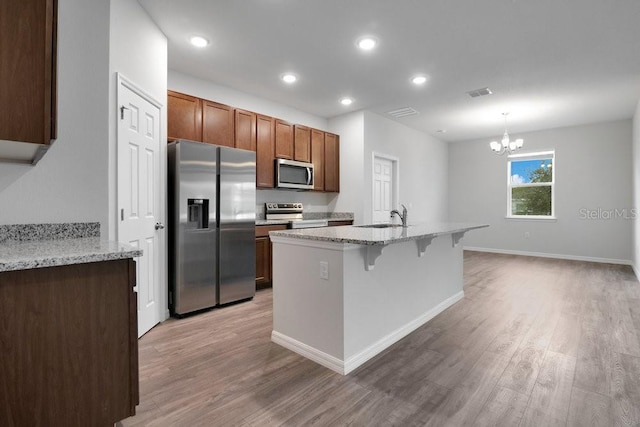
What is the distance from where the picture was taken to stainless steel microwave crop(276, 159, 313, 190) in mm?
4611

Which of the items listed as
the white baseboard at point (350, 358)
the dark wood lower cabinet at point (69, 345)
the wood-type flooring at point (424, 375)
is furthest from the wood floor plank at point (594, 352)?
the dark wood lower cabinet at point (69, 345)

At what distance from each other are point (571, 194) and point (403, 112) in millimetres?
3890

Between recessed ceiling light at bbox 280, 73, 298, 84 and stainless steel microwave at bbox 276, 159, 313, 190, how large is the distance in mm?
1056

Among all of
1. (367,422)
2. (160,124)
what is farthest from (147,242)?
(367,422)

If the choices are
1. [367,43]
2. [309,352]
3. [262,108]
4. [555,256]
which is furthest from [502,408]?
[555,256]

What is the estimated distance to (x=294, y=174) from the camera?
4836 mm

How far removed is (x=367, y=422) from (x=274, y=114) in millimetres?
4336

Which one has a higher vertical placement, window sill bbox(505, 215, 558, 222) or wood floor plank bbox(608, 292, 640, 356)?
window sill bbox(505, 215, 558, 222)

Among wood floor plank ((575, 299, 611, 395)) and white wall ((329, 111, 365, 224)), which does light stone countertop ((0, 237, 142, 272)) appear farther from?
white wall ((329, 111, 365, 224))

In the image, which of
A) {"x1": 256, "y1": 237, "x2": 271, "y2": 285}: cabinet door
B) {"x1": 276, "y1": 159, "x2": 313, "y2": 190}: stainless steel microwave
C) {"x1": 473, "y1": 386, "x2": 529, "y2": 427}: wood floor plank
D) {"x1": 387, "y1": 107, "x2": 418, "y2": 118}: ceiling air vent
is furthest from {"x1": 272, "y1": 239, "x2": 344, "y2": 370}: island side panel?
{"x1": 387, "y1": 107, "x2": 418, "y2": 118}: ceiling air vent

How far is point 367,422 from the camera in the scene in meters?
1.61

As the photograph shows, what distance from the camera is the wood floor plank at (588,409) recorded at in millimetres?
1615

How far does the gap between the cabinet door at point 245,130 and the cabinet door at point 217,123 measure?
85 mm

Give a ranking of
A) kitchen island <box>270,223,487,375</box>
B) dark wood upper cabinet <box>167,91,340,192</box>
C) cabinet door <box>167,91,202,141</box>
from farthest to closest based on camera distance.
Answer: dark wood upper cabinet <box>167,91,340,192</box>, cabinet door <box>167,91,202,141</box>, kitchen island <box>270,223,487,375</box>
